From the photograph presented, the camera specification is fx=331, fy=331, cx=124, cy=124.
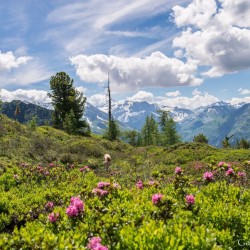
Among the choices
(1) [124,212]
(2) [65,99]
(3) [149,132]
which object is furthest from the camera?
(3) [149,132]

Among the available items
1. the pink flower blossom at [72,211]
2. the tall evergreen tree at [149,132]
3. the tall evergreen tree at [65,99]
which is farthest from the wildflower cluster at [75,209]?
the tall evergreen tree at [149,132]

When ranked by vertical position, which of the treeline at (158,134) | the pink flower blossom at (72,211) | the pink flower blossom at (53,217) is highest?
the treeline at (158,134)

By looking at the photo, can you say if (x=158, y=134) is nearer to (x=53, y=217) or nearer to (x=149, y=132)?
(x=149, y=132)

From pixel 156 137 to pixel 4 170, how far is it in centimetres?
7179

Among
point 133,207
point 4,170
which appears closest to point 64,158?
point 4,170

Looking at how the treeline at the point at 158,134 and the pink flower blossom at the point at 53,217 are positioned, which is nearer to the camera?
the pink flower blossom at the point at 53,217

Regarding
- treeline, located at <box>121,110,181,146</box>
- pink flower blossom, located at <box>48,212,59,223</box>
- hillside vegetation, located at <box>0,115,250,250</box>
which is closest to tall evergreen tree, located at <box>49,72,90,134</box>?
treeline, located at <box>121,110,181,146</box>

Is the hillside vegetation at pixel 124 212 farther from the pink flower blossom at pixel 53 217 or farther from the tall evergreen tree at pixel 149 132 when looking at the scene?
the tall evergreen tree at pixel 149 132

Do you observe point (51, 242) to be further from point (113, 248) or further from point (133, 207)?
point (133, 207)

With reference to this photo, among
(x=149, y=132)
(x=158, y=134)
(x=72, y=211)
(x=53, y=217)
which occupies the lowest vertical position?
(x=53, y=217)

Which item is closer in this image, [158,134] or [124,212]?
[124,212]

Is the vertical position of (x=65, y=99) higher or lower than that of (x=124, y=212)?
higher

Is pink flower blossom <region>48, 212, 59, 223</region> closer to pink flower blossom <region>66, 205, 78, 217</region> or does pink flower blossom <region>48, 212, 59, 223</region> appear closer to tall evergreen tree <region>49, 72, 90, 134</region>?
pink flower blossom <region>66, 205, 78, 217</region>

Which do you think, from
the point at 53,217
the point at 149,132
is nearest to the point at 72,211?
the point at 53,217
